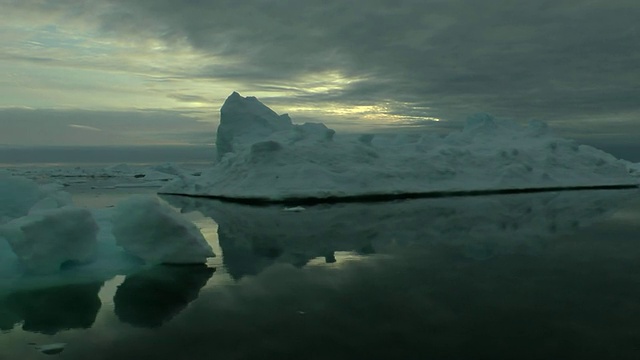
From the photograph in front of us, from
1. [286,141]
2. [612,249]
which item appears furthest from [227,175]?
[612,249]

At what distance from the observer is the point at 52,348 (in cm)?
532

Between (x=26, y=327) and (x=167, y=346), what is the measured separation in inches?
74.3

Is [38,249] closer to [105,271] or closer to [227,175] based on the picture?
[105,271]

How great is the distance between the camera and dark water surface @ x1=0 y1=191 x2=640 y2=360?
524 cm

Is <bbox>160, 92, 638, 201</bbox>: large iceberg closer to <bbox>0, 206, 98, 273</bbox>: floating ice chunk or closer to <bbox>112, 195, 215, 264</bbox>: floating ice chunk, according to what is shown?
<bbox>112, 195, 215, 264</bbox>: floating ice chunk

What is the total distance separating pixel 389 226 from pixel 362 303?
7555mm

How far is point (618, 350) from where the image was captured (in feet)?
16.5

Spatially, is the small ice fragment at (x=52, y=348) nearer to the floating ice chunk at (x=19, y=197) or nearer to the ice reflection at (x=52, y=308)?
the ice reflection at (x=52, y=308)

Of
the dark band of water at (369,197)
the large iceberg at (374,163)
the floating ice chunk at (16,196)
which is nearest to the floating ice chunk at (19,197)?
the floating ice chunk at (16,196)

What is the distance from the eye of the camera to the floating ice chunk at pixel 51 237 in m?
8.20

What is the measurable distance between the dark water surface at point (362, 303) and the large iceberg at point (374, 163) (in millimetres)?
11356

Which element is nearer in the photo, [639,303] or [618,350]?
[618,350]

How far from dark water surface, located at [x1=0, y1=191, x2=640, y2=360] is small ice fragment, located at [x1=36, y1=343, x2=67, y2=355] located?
0.22 ft

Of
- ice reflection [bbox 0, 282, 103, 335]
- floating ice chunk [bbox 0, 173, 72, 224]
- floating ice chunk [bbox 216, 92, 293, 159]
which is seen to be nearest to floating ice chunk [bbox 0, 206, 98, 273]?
ice reflection [bbox 0, 282, 103, 335]
